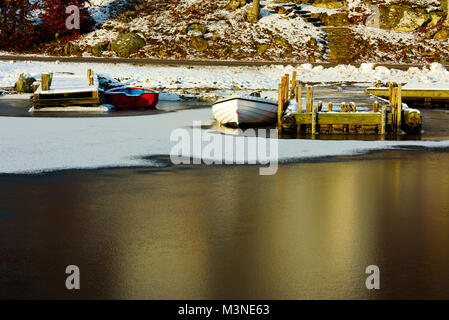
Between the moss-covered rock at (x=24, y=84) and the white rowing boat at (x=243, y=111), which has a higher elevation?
the moss-covered rock at (x=24, y=84)

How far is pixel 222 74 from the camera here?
37094mm

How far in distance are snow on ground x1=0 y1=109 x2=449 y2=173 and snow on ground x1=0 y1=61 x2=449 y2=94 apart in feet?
36.4

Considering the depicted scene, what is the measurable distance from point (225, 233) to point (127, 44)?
3870 centimetres

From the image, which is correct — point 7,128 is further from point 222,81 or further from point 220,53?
point 220,53

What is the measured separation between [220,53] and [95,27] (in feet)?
36.0

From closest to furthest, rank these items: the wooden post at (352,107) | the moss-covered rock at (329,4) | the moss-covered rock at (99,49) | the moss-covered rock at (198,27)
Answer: the wooden post at (352,107) < the moss-covered rock at (99,49) < the moss-covered rock at (198,27) < the moss-covered rock at (329,4)

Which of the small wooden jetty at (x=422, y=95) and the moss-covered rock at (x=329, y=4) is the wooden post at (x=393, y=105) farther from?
the moss-covered rock at (x=329, y=4)

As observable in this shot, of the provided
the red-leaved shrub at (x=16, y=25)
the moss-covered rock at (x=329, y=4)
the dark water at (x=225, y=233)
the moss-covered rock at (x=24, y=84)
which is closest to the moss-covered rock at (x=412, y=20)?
the moss-covered rock at (x=329, y=4)

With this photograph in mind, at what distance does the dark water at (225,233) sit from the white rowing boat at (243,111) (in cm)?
875

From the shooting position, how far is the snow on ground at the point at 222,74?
35250 millimetres

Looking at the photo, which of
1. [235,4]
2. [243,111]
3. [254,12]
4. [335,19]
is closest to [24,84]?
[243,111]

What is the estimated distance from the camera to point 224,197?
12.1 m

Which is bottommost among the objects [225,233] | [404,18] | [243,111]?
[225,233]

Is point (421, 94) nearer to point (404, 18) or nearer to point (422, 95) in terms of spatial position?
point (422, 95)
